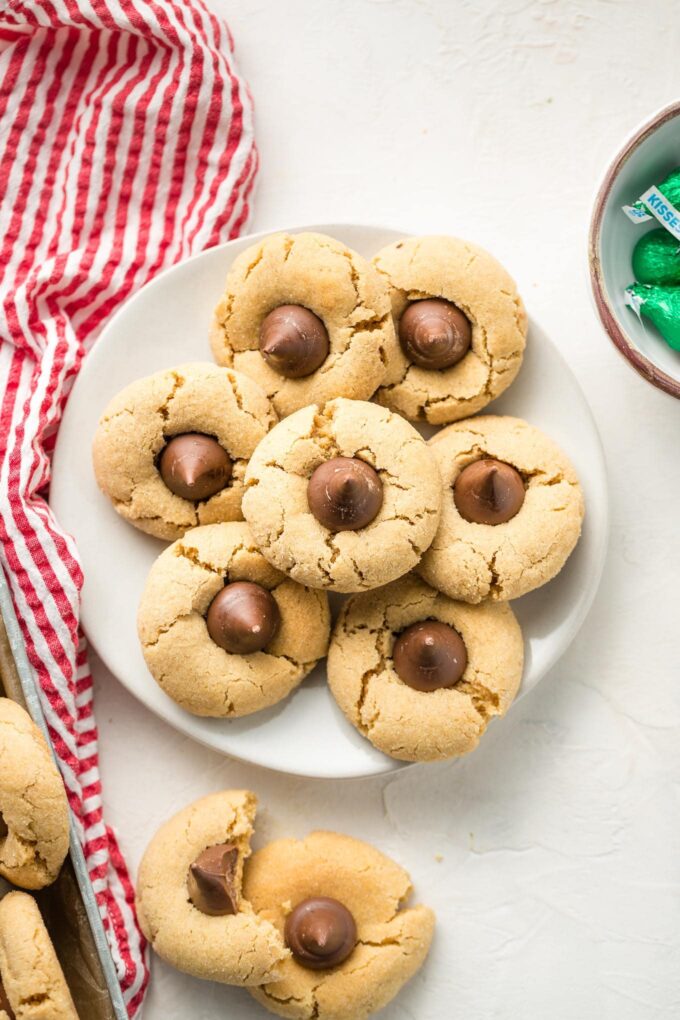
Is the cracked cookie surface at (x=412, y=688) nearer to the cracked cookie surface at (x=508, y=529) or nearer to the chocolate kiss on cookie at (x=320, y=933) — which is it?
the cracked cookie surface at (x=508, y=529)

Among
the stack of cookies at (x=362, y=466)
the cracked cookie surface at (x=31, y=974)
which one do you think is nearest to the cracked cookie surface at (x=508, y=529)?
the stack of cookies at (x=362, y=466)

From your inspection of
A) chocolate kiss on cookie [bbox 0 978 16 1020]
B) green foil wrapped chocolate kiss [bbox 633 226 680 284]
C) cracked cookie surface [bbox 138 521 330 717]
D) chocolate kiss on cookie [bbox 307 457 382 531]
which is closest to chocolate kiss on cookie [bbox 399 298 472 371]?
chocolate kiss on cookie [bbox 307 457 382 531]

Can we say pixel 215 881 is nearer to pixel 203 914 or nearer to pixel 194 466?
pixel 203 914

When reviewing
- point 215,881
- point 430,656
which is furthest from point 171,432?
point 215,881

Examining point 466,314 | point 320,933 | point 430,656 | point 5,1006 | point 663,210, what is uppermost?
point 663,210

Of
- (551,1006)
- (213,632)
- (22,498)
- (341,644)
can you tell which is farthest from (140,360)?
(551,1006)

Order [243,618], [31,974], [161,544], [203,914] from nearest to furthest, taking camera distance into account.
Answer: [31,974] < [243,618] < [203,914] < [161,544]
